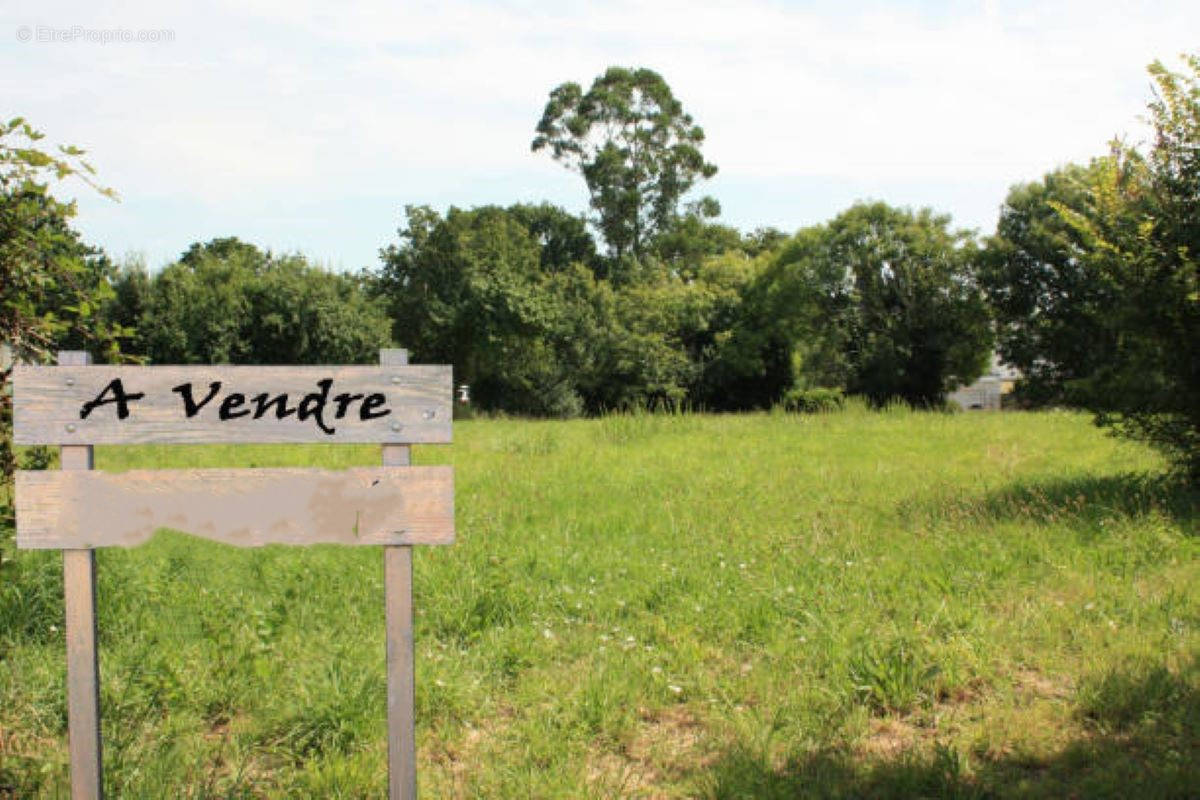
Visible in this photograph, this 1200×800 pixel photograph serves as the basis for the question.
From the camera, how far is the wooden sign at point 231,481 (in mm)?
2746

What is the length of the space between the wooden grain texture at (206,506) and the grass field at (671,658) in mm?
231

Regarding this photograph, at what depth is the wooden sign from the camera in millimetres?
2746

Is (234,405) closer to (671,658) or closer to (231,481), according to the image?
(231,481)

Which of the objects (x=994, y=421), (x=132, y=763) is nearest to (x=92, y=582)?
(x=132, y=763)

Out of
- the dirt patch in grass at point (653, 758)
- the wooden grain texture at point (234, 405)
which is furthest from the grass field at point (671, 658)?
the wooden grain texture at point (234, 405)

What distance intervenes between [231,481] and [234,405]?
24 cm

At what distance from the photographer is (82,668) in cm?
283

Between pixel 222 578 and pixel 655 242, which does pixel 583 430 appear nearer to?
pixel 222 578

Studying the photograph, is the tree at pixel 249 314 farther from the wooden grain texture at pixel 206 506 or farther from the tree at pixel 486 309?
the wooden grain texture at pixel 206 506

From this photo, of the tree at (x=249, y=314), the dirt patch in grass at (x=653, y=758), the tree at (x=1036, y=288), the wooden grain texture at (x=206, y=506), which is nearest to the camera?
the wooden grain texture at (x=206, y=506)

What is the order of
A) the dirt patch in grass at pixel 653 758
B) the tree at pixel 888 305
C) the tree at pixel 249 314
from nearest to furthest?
the dirt patch in grass at pixel 653 758 < the tree at pixel 249 314 < the tree at pixel 888 305

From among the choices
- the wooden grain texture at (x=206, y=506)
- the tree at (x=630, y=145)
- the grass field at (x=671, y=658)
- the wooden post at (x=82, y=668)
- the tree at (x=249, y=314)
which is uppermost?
the tree at (x=630, y=145)

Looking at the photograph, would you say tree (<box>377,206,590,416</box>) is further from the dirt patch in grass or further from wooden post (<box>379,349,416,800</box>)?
wooden post (<box>379,349,416,800</box>)

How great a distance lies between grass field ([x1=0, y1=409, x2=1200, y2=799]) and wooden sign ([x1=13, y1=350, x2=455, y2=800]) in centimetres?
29
